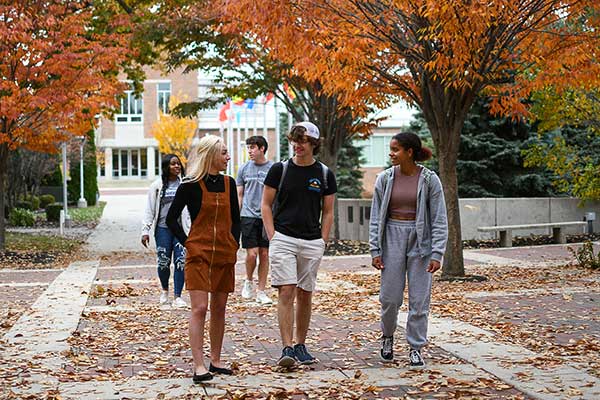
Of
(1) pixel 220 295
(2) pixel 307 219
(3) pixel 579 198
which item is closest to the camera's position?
(1) pixel 220 295

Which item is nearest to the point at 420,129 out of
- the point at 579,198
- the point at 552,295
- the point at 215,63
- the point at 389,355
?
the point at 579,198

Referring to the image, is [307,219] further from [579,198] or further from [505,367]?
[579,198]

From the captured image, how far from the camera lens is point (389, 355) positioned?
7746 mm

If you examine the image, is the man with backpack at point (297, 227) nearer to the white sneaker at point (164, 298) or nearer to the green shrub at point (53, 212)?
the white sneaker at point (164, 298)

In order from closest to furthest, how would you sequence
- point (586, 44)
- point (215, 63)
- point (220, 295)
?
point (220, 295) < point (586, 44) < point (215, 63)

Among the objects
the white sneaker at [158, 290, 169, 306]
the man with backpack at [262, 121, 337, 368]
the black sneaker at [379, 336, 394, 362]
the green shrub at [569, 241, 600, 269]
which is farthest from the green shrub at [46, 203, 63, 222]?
the black sneaker at [379, 336, 394, 362]

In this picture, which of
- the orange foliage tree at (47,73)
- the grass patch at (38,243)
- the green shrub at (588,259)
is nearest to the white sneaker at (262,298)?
the green shrub at (588,259)

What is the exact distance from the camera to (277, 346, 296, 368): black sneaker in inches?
289

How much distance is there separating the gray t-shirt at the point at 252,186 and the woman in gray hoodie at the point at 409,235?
3.74 m

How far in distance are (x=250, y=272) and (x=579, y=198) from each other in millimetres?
14404

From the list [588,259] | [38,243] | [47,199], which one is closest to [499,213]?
[588,259]

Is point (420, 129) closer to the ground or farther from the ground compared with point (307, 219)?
farther from the ground

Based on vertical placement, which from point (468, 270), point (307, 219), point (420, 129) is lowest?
point (468, 270)

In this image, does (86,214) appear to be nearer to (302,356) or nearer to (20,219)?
(20,219)
